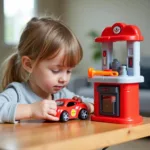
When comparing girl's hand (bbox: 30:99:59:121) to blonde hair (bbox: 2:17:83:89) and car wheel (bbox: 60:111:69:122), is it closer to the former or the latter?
car wheel (bbox: 60:111:69:122)

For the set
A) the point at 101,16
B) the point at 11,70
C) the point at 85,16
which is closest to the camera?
the point at 11,70

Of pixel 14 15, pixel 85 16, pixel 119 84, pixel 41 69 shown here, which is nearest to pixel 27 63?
pixel 41 69

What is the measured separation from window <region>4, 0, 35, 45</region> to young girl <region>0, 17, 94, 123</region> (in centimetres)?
351

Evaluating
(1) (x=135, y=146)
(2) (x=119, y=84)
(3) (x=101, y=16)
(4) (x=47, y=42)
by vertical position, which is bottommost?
(1) (x=135, y=146)

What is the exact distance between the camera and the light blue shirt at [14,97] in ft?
3.61

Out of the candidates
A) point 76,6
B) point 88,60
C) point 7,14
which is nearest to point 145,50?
point 88,60

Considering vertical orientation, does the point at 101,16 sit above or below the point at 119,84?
above

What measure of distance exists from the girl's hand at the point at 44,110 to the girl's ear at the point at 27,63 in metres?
0.20

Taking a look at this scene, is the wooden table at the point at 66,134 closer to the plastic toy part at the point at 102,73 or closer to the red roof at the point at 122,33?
the plastic toy part at the point at 102,73

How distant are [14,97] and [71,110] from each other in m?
0.20

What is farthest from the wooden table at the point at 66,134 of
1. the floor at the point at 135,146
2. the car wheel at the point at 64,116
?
the floor at the point at 135,146

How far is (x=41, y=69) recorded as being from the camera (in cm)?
122

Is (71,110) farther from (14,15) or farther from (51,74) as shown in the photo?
(14,15)

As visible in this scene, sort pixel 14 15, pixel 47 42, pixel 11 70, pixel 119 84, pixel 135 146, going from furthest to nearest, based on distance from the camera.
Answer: pixel 14 15 → pixel 135 146 → pixel 11 70 → pixel 47 42 → pixel 119 84
